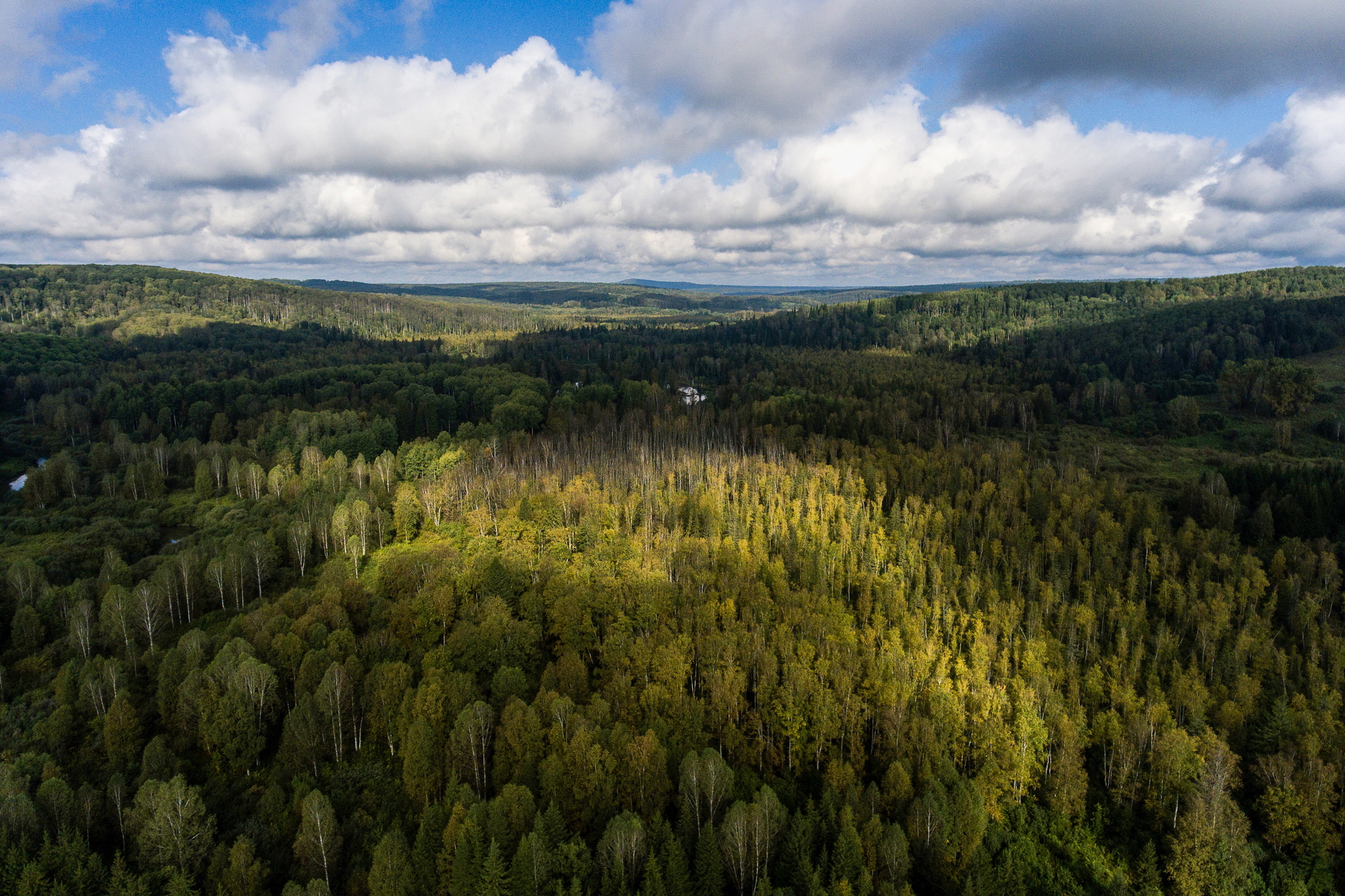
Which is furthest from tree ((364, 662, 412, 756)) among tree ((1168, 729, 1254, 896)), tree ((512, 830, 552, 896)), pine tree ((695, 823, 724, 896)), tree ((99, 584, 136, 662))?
tree ((1168, 729, 1254, 896))

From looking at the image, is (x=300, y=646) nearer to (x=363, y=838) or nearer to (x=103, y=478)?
(x=363, y=838)

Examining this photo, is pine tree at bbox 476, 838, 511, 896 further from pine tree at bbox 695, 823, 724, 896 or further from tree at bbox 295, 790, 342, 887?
tree at bbox 295, 790, 342, 887

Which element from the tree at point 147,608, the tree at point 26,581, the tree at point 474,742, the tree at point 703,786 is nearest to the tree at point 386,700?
the tree at point 474,742

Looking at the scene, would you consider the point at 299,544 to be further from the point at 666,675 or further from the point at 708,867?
the point at 708,867

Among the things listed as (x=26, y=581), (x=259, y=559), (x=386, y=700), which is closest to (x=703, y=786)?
(x=386, y=700)

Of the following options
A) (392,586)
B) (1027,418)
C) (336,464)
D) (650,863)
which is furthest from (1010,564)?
(336,464)
